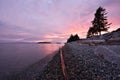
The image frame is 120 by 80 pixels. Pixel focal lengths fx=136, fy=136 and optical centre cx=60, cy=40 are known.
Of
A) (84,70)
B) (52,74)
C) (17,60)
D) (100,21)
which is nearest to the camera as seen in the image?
(84,70)

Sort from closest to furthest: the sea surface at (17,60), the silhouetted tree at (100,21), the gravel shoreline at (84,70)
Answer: the gravel shoreline at (84,70) → the sea surface at (17,60) → the silhouetted tree at (100,21)

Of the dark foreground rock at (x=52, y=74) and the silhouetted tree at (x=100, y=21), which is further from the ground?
the silhouetted tree at (x=100, y=21)

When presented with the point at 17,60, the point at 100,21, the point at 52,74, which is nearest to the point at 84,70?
the point at 52,74

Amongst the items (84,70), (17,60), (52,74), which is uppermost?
(84,70)

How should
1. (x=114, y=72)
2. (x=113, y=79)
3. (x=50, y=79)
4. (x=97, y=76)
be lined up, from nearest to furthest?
1. (x=113, y=79)
2. (x=97, y=76)
3. (x=114, y=72)
4. (x=50, y=79)

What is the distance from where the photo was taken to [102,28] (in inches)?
2067

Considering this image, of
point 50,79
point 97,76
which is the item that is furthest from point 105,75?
point 50,79

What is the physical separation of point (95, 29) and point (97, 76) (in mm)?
47538

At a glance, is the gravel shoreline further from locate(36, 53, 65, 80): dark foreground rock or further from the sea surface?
the sea surface

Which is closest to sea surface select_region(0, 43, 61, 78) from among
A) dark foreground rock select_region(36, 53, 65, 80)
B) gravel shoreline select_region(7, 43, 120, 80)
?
Result: gravel shoreline select_region(7, 43, 120, 80)

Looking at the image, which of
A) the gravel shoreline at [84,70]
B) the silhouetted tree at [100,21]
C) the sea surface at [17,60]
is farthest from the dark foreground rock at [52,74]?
the silhouetted tree at [100,21]

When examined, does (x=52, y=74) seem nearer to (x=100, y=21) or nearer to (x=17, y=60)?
(x=17, y=60)

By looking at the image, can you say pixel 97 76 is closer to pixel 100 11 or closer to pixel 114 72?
pixel 114 72

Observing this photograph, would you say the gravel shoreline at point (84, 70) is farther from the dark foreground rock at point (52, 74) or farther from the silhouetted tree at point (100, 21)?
the silhouetted tree at point (100, 21)
